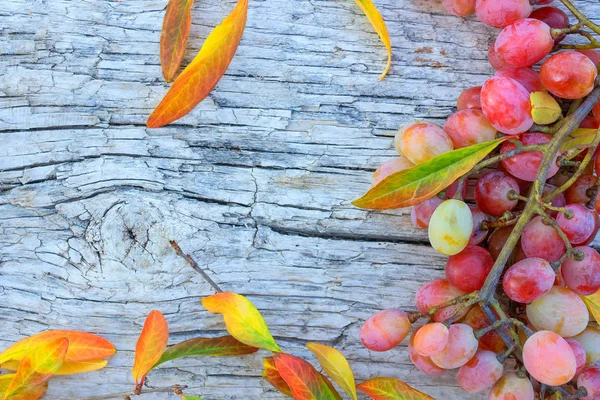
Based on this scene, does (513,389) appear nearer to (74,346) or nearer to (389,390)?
(389,390)

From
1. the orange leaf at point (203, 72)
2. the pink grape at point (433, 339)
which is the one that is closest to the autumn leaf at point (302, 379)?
the pink grape at point (433, 339)

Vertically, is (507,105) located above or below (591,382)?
above

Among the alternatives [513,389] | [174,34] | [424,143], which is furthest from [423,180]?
[174,34]

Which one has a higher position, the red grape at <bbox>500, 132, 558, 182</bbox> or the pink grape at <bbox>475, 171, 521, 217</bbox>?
the red grape at <bbox>500, 132, 558, 182</bbox>

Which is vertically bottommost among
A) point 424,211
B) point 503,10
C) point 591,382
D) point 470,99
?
point 591,382

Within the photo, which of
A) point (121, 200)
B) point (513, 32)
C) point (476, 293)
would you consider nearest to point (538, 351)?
point (476, 293)

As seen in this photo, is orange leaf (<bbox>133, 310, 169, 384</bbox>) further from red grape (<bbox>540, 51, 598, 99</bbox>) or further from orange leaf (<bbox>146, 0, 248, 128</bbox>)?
red grape (<bbox>540, 51, 598, 99</bbox>)

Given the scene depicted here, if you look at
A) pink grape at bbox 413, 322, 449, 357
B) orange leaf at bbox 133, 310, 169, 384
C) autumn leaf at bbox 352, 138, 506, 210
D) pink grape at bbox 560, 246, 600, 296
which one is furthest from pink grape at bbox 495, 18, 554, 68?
orange leaf at bbox 133, 310, 169, 384

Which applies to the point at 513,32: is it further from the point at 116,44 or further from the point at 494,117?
the point at 116,44
